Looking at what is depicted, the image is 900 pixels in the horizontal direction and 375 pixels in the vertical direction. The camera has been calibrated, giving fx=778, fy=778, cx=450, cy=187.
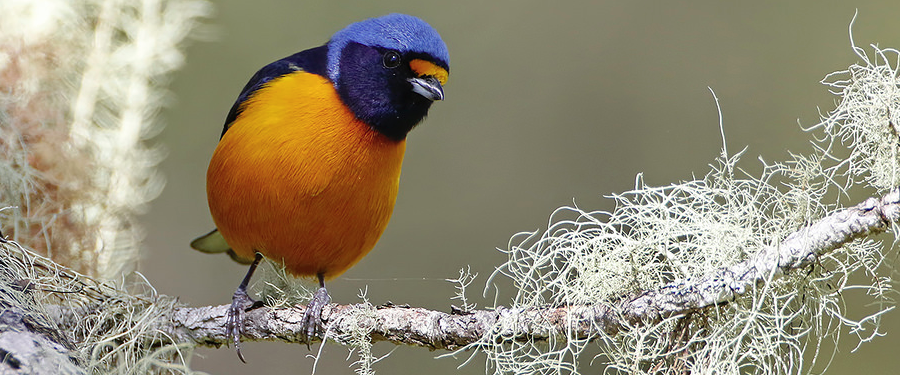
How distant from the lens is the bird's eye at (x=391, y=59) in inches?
105

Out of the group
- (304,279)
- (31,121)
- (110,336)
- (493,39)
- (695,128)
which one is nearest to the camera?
(110,336)

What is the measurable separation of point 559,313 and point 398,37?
129 centimetres

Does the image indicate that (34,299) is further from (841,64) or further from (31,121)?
(841,64)

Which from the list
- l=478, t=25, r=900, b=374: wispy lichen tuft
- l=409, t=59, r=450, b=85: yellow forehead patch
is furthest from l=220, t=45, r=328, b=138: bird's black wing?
l=478, t=25, r=900, b=374: wispy lichen tuft

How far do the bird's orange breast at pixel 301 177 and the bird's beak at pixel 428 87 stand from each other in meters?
0.21

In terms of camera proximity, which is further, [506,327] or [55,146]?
[55,146]

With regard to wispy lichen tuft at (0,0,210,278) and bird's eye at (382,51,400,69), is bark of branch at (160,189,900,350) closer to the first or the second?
wispy lichen tuft at (0,0,210,278)

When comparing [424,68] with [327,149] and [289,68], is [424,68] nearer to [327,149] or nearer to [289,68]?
[327,149]

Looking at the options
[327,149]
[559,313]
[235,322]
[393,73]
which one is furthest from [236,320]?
[559,313]

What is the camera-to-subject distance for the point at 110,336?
6.48ft

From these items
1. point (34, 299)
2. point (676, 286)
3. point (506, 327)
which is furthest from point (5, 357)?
point (676, 286)

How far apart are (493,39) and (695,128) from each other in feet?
4.61

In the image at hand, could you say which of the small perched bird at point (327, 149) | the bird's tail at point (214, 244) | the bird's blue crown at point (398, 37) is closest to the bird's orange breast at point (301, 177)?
the small perched bird at point (327, 149)

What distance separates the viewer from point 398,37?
8.72ft
